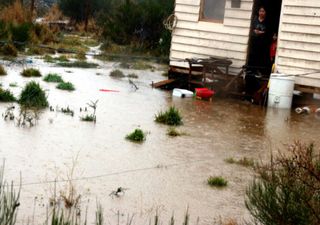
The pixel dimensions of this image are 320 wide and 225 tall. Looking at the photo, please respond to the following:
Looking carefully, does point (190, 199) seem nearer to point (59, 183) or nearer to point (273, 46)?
point (59, 183)

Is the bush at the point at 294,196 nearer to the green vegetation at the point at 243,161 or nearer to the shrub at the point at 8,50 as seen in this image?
the green vegetation at the point at 243,161

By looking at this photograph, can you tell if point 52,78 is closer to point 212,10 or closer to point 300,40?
point 212,10

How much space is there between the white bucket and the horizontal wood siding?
5.18 feet

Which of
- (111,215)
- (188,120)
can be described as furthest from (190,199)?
(188,120)

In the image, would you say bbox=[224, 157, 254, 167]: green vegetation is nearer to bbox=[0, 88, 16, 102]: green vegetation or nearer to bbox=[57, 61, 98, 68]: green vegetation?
bbox=[0, 88, 16, 102]: green vegetation

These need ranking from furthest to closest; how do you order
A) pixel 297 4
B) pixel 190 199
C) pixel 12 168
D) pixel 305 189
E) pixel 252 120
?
1. pixel 297 4
2. pixel 252 120
3. pixel 12 168
4. pixel 190 199
5. pixel 305 189

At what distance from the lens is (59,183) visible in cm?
677

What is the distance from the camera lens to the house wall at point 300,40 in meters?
14.0

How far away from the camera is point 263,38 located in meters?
16.0

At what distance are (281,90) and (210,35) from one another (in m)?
2.96

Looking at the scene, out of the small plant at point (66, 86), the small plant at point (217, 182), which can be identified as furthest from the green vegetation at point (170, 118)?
the small plant at point (66, 86)

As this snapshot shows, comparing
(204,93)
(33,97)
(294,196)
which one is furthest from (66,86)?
(294,196)

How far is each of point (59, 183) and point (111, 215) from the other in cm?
104

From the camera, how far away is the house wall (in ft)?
46.1
